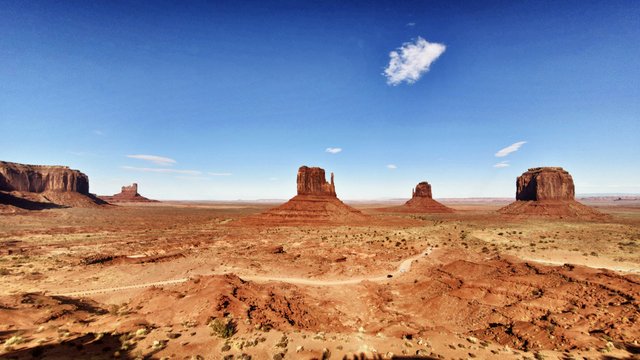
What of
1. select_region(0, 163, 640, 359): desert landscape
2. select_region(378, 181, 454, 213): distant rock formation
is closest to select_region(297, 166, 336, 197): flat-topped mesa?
select_region(0, 163, 640, 359): desert landscape

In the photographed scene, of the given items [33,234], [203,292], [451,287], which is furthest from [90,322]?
[33,234]

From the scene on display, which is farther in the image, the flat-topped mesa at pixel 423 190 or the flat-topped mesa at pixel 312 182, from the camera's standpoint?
the flat-topped mesa at pixel 423 190

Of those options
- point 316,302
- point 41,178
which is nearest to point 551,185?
point 316,302

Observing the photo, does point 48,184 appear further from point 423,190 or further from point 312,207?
point 423,190

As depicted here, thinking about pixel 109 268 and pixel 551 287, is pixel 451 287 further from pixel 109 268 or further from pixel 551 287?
pixel 109 268

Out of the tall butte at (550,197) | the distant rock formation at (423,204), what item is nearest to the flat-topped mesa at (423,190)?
the distant rock formation at (423,204)

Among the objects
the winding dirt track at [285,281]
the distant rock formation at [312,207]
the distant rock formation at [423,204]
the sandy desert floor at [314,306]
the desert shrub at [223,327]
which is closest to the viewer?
the sandy desert floor at [314,306]

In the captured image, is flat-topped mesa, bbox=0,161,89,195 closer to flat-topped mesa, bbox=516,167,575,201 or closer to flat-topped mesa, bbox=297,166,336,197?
flat-topped mesa, bbox=297,166,336,197

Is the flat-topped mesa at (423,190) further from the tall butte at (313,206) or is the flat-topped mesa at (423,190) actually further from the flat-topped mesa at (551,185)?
the tall butte at (313,206)
